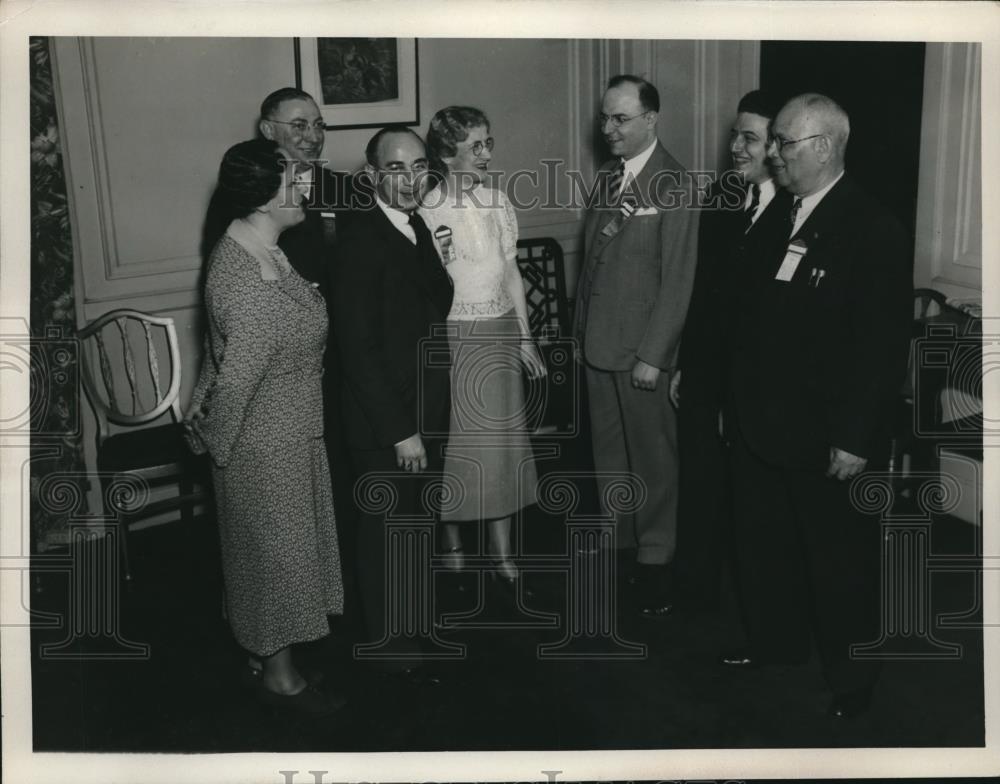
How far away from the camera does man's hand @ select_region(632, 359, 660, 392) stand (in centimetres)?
381

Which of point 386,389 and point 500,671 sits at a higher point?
point 386,389

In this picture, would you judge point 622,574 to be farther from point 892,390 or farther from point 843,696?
point 892,390

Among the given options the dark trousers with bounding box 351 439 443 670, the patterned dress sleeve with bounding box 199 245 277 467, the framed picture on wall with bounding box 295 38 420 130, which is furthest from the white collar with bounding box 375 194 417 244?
the framed picture on wall with bounding box 295 38 420 130

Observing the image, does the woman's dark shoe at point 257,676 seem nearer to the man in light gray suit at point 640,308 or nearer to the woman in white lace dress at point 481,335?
the woman in white lace dress at point 481,335

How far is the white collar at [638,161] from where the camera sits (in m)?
3.80

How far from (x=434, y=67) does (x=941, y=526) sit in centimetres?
274

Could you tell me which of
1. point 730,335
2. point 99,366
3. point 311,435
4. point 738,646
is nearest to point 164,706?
point 311,435

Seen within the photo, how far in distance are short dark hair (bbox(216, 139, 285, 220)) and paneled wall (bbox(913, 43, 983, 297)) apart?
2072mm

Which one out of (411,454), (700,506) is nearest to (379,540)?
(411,454)

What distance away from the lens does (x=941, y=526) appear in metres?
4.17

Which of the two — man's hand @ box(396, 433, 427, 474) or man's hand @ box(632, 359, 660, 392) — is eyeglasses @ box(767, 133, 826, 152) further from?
man's hand @ box(396, 433, 427, 474)

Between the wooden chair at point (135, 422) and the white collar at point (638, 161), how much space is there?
5.69ft

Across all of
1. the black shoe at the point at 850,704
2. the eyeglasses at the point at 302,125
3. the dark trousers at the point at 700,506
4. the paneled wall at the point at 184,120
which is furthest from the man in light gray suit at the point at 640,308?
the eyeglasses at the point at 302,125

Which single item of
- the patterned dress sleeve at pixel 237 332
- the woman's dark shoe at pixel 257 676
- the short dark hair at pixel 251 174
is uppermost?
the short dark hair at pixel 251 174
